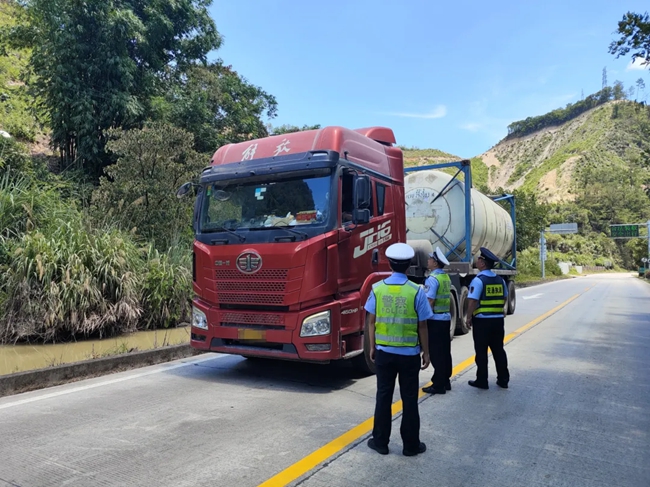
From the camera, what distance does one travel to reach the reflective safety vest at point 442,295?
590 cm

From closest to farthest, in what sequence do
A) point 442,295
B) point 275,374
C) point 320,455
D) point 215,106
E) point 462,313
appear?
point 320,455
point 442,295
point 275,374
point 462,313
point 215,106

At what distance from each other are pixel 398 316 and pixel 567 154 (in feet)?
461

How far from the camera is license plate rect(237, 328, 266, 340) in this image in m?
5.74

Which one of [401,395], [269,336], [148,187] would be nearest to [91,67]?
[148,187]

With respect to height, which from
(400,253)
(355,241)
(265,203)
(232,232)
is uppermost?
(265,203)

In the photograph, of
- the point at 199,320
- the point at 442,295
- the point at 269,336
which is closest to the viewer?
the point at 269,336

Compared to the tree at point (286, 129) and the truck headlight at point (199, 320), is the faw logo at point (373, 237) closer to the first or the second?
the truck headlight at point (199, 320)

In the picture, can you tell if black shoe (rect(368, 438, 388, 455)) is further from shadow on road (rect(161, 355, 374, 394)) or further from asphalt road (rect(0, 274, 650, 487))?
shadow on road (rect(161, 355, 374, 394))

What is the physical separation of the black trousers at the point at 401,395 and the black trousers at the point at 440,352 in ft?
6.21

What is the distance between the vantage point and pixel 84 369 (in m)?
6.54

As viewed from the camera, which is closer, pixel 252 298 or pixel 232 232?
pixel 252 298

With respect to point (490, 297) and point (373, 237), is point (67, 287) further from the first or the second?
point (490, 297)

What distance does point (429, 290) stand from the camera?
5.89m

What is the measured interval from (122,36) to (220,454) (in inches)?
555
